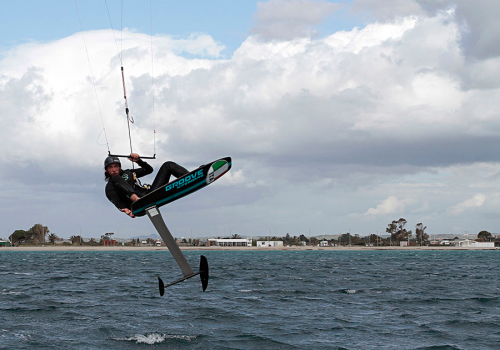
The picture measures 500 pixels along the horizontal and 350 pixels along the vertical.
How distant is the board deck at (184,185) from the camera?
1252 cm

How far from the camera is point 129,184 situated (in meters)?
13.1

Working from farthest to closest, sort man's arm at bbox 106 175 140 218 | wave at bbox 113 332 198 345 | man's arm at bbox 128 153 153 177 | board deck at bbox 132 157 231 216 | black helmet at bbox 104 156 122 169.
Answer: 1. wave at bbox 113 332 198 345
2. man's arm at bbox 128 153 153 177
3. black helmet at bbox 104 156 122 169
4. man's arm at bbox 106 175 140 218
5. board deck at bbox 132 157 231 216

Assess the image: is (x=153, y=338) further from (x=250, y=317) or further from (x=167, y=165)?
(x=167, y=165)

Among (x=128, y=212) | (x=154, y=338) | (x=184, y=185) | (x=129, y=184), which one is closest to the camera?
(x=184, y=185)

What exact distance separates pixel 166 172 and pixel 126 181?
1042mm

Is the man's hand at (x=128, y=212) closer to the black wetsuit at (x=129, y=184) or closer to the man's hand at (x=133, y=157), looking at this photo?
the black wetsuit at (x=129, y=184)

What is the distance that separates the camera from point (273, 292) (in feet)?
141

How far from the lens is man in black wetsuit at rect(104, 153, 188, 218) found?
503 inches

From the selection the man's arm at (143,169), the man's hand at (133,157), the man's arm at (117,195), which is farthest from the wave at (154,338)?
the man's hand at (133,157)

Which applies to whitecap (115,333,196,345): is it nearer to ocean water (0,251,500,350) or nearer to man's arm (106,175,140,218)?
ocean water (0,251,500,350)

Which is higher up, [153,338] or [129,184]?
[129,184]

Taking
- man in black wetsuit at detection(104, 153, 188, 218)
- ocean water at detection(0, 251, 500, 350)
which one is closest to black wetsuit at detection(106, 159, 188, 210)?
man in black wetsuit at detection(104, 153, 188, 218)

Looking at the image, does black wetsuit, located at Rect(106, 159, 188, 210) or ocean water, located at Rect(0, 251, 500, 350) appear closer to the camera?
black wetsuit, located at Rect(106, 159, 188, 210)

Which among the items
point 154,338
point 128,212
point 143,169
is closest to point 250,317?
point 154,338
